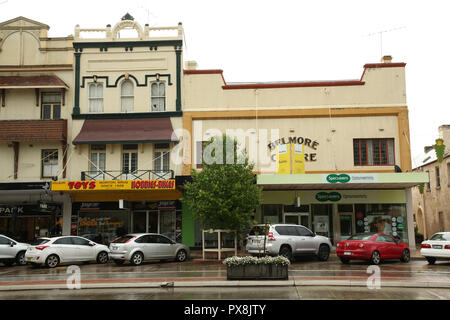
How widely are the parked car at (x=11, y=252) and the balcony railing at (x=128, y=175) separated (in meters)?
6.43

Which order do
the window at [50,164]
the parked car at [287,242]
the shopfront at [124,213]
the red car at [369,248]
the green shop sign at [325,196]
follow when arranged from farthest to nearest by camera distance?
the window at [50,164] < the shopfront at [124,213] < the green shop sign at [325,196] < the parked car at [287,242] < the red car at [369,248]

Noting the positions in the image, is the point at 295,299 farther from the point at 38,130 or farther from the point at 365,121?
the point at 38,130

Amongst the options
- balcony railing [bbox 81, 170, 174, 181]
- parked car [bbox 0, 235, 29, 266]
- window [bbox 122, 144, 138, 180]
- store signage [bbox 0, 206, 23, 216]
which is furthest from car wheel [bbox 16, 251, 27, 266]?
window [bbox 122, 144, 138, 180]

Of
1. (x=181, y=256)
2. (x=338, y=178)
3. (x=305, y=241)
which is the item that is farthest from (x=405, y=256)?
(x=181, y=256)

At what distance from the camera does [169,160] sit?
26.5m

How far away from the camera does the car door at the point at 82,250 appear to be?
19.8 m

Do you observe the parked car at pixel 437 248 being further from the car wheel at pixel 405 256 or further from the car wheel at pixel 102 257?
the car wheel at pixel 102 257

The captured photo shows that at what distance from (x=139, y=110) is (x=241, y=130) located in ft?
20.3

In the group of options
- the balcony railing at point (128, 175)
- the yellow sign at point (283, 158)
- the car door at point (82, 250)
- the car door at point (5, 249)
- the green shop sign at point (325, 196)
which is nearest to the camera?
the car door at point (5, 249)

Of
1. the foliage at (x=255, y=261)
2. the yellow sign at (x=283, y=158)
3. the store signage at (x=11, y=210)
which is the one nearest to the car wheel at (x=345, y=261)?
the foliage at (x=255, y=261)

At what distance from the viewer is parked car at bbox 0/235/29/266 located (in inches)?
779

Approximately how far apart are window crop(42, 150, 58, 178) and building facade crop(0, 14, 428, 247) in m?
0.06

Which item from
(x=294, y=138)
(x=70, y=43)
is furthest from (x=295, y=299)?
(x=70, y=43)

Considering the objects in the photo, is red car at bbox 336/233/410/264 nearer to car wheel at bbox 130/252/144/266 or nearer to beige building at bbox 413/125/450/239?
car wheel at bbox 130/252/144/266
